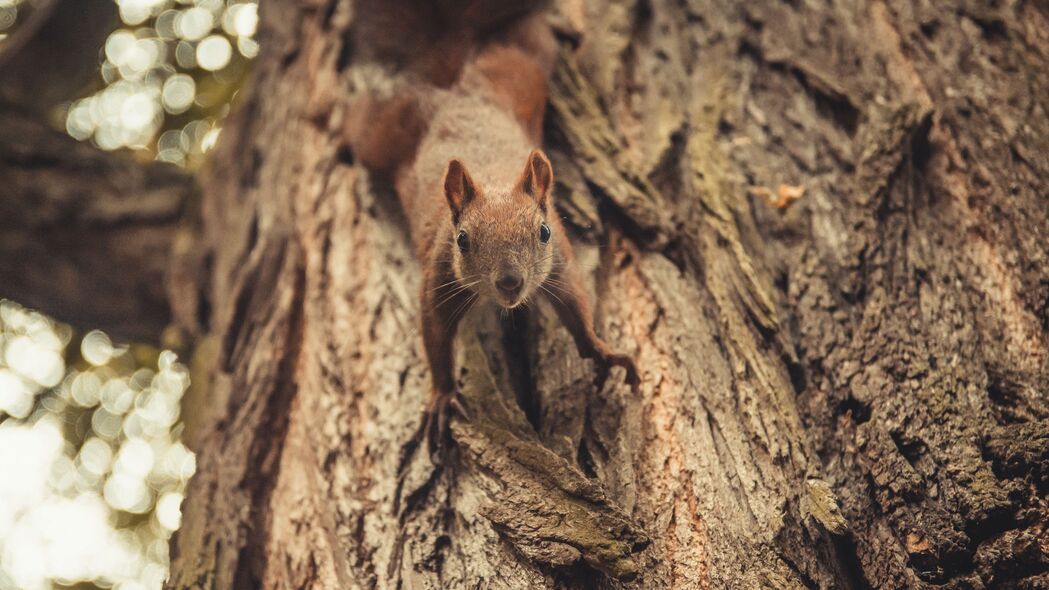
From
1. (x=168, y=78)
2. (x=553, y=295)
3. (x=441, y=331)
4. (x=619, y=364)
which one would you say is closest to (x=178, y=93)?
(x=168, y=78)

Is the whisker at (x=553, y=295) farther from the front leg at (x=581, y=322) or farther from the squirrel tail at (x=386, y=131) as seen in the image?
the squirrel tail at (x=386, y=131)

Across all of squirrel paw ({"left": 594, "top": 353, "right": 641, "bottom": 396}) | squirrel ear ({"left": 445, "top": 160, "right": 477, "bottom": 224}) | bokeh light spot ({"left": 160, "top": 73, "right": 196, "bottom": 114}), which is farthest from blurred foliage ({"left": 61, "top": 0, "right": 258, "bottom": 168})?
squirrel paw ({"left": 594, "top": 353, "right": 641, "bottom": 396})

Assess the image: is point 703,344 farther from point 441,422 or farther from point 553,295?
point 441,422

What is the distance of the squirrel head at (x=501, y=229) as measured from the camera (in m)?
2.85

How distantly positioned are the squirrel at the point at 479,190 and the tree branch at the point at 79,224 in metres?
2.04

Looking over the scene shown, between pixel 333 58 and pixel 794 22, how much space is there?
224cm

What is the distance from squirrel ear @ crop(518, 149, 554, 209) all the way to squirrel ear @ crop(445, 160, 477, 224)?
0.61 ft

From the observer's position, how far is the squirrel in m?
2.86

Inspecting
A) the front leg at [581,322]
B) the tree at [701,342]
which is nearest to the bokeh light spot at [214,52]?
the tree at [701,342]

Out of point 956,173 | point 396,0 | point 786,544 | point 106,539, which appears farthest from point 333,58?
point 106,539

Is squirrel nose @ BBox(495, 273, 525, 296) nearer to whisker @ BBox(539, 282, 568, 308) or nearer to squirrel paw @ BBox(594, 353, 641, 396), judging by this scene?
whisker @ BBox(539, 282, 568, 308)

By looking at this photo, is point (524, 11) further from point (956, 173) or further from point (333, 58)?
point (956, 173)

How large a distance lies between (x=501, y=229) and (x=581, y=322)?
0.43 m

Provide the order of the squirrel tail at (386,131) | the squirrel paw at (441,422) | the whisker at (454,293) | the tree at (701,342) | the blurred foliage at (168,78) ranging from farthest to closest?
the blurred foliage at (168,78)
the squirrel tail at (386,131)
the whisker at (454,293)
the squirrel paw at (441,422)
the tree at (701,342)
